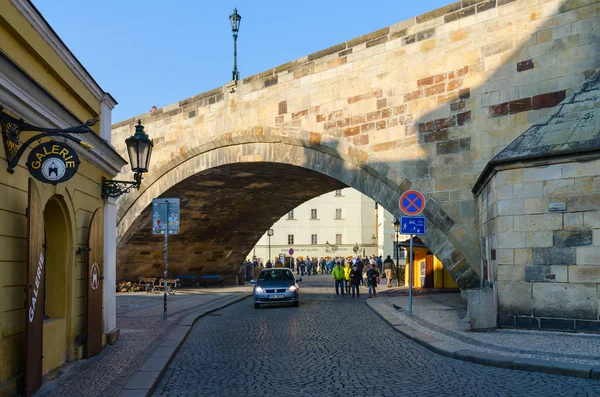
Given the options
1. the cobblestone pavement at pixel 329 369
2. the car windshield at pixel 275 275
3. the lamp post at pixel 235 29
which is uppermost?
the lamp post at pixel 235 29

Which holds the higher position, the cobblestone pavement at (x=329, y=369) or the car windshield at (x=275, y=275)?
the car windshield at (x=275, y=275)

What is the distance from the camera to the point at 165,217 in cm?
1489

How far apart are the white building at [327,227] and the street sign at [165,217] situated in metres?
49.7

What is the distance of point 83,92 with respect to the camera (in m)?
9.35

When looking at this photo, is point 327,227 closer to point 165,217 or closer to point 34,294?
point 165,217

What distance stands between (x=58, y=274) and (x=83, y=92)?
8.97ft

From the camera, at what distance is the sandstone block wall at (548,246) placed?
31.7 feet

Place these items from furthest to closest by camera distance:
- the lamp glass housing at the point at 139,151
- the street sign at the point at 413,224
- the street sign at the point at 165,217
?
1. the street sign at the point at 165,217
2. the street sign at the point at 413,224
3. the lamp glass housing at the point at 139,151

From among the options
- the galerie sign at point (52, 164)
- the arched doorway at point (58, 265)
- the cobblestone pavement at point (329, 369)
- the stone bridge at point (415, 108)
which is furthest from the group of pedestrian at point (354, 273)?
the galerie sign at point (52, 164)

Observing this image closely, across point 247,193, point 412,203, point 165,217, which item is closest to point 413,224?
point 412,203

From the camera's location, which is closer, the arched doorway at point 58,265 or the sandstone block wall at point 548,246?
the arched doorway at point 58,265

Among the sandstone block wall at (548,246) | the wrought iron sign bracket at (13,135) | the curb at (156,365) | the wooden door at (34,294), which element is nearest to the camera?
the wrought iron sign bracket at (13,135)

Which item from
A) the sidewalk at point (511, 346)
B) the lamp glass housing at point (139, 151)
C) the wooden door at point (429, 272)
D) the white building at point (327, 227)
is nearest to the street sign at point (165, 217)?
the lamp glass housing at point (139, 151)

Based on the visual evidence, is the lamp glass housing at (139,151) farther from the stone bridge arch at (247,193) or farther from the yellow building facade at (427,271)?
the yellow building facade at (427,271)
